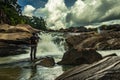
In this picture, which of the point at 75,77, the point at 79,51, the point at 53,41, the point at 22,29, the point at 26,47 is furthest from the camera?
the point at 53,41

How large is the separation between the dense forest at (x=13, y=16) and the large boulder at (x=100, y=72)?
55.8 meters

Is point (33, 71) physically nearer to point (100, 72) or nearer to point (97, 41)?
point (100, 72)

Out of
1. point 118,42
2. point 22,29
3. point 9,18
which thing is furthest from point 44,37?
point 9,18

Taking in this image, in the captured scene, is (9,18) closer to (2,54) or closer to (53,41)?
(53,41)

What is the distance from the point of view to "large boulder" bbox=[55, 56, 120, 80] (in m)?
9.62

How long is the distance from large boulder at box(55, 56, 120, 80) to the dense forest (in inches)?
2197

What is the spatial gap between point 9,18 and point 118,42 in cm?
3759

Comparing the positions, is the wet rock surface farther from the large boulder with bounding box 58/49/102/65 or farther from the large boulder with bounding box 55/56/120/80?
the large boulder with bounding box 55/56/120/80

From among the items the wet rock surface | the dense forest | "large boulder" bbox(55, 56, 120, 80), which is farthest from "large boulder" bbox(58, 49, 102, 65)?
the dense forest

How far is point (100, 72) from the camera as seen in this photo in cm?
992

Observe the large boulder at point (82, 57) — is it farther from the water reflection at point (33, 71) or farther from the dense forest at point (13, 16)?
the dense forest at point (13, 16)

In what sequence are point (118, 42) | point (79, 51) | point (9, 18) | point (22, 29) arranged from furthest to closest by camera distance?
point (9, 18) → point (118, 42) → point (22, 29) → point (79, 51)

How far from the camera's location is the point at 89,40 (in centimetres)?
4812

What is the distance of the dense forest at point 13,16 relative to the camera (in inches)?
2811
